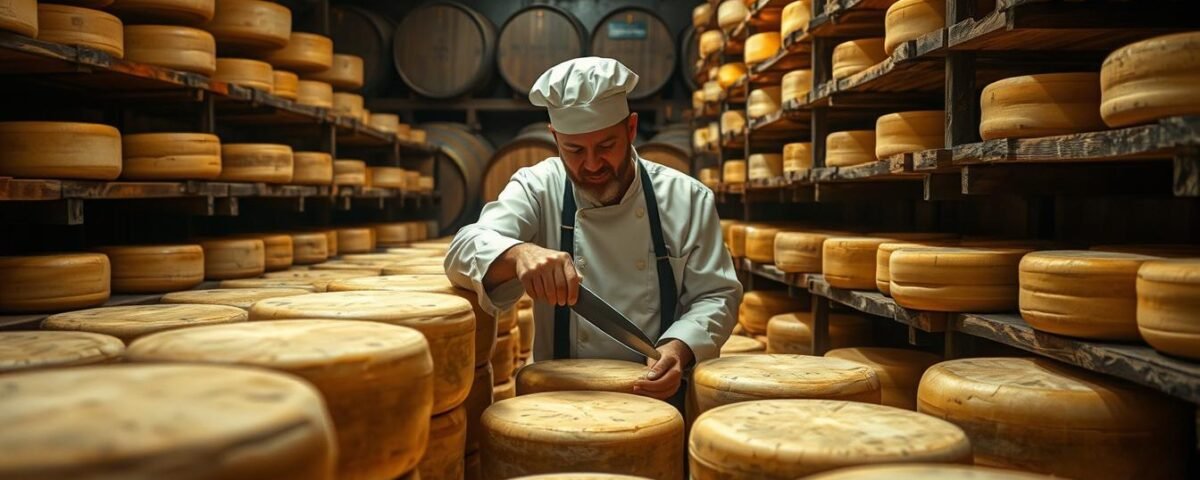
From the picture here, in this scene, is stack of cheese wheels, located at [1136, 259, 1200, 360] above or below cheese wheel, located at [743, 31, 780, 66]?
below

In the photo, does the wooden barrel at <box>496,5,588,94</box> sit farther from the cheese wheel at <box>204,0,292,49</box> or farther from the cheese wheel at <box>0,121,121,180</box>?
the cheese wheel at <box>0,121,121,180</box>

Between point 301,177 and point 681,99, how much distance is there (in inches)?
202

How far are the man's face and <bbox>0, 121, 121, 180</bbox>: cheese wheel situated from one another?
1.73 metres

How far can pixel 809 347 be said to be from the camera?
439 centimetres

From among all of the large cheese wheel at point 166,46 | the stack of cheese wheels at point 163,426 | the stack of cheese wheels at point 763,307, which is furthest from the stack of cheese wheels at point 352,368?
the stack of cheese wheels at point 763,307

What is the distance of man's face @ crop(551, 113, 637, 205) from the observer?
9.50ft

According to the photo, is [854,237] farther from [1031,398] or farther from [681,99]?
[681,99]

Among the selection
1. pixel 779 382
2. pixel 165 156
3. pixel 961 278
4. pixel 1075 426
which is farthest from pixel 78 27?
pixel 1075 426

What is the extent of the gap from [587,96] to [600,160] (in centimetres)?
21

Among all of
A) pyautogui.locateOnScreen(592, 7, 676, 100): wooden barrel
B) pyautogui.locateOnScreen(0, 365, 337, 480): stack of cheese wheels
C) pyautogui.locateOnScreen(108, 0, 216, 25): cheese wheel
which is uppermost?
pyautogui.locateOnScreen(592, 7, 676, 100): wooden barrel

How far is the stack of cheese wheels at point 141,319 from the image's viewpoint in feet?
7.23

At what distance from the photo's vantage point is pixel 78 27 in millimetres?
3387

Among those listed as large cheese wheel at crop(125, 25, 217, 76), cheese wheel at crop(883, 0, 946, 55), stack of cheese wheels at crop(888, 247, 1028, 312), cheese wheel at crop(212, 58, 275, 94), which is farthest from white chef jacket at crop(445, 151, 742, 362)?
cheese wheel at crop(212, 58, 275, 94)

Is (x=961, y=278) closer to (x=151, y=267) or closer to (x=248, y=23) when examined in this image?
(x=151, y=267)
